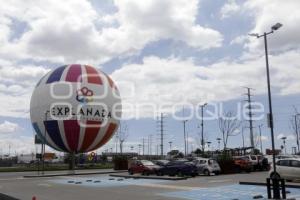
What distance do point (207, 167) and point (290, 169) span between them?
1147cm

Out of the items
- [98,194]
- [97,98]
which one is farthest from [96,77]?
[98,194]

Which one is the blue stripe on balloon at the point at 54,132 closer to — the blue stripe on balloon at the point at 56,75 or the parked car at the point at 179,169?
the blue stripe on balloon at the point at 56,75

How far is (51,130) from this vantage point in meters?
47.6

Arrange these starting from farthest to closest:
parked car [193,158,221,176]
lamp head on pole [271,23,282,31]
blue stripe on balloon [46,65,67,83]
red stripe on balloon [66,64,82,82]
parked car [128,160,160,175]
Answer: blue stripe on balloon [46,65,67,83]
red stripe on balloon [66,64,82,82]
parked car [128,160,160,175]
parked car [193,158,221,176]
lamp head on pole [271,23,282,31]

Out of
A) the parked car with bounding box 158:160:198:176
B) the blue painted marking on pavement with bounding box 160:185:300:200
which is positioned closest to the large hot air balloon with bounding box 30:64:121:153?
the parked car with bounding box 158:160:198:176

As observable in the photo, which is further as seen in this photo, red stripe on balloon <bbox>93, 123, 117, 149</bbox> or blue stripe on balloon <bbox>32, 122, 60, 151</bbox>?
red stripe on balloon <bbox>93, 123, 117, 149</bbox>

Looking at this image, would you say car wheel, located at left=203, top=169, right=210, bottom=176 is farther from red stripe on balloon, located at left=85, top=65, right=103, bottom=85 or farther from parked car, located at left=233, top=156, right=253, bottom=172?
red stripe on balloon, located at left=85, top=65, right=103, bottom=85

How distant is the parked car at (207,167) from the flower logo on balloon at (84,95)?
44.3ft

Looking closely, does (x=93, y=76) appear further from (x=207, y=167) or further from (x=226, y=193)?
(x=226, y=193)

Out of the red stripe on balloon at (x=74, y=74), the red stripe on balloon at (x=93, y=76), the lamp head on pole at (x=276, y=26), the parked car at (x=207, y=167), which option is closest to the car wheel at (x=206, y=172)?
the parked car at (x=207, y=167)

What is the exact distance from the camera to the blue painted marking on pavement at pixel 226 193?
21.4 meters

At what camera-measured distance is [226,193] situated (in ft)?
77.0

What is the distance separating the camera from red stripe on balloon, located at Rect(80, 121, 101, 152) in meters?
47.3

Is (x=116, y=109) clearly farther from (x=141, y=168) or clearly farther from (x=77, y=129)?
(x=141, y=168)
